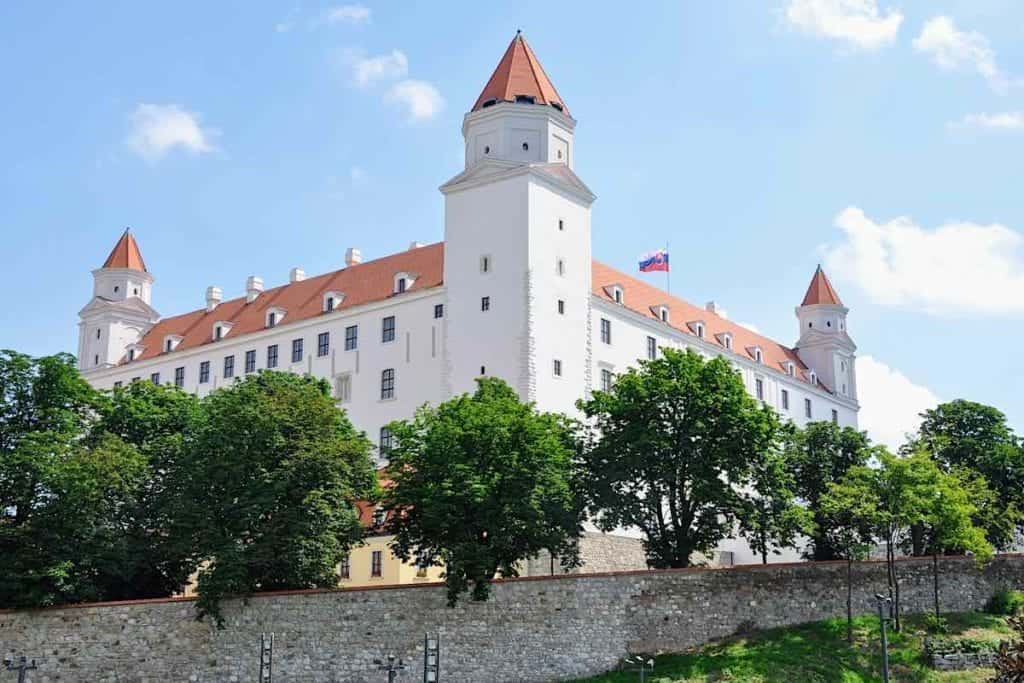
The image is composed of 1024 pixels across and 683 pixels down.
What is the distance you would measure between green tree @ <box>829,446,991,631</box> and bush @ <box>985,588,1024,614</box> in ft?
7.66

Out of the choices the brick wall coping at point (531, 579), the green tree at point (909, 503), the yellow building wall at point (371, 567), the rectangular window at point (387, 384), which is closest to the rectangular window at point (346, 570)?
the yellow building wall at point (371, 567)

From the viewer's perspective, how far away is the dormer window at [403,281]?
65.1 metres

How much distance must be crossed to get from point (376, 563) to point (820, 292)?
148 ft

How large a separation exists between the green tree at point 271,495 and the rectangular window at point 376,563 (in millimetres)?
9924

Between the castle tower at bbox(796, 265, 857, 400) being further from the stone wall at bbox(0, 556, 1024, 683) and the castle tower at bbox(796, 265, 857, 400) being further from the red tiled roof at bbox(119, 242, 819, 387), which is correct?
the stone wall at bbox(0, 556, 1024, 683)

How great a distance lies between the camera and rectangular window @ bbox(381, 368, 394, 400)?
63.6m

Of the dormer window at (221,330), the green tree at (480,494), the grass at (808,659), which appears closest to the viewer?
the grass at (808,659)

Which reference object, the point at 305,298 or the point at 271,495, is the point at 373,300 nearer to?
the point at 305,298

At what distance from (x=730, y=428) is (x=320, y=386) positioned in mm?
17326

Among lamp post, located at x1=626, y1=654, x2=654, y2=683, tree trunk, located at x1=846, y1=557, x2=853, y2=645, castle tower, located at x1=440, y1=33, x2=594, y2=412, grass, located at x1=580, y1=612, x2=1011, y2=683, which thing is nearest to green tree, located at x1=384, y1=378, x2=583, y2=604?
lamp post, located at x1=626, y1=654, x2=654, y2=683

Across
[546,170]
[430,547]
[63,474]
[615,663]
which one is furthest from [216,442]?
[546,170]

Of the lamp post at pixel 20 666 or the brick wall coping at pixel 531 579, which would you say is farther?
the brick wall coping at pixel 531 579

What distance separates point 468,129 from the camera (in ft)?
205

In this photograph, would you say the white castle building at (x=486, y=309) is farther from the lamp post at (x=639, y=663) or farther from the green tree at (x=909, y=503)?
the lamp post at (x=639, y=663)
